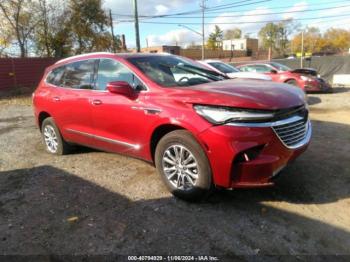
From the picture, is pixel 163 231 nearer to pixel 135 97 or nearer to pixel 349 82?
pixel 135 97

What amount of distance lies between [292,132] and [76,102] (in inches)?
127

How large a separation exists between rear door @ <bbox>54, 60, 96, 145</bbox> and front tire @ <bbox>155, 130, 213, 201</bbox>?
1578 millimetres

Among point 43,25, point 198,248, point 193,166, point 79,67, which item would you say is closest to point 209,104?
point 193,166

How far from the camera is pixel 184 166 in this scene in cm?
389

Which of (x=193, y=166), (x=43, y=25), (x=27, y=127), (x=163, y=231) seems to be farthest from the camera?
(x=43, y=25)

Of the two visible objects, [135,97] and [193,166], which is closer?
[193,166]

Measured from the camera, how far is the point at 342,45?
307ft

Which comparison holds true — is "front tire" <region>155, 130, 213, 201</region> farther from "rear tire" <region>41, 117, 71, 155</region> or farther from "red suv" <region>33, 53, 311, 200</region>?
"rear tire" <region>41, 117, 71, 155</region>

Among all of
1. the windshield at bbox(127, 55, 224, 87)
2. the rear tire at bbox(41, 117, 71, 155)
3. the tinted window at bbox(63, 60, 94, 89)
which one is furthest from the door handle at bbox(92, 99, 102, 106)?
the rear tire at bbox(41, 117, 71, 155)

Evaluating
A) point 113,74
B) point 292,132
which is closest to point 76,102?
point 113,74

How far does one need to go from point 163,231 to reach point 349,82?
659 inches

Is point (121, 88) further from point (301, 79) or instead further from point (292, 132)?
point (301, 79)

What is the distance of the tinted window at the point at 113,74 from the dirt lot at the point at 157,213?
51.5 inches

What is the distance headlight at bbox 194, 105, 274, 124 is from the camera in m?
3.40
